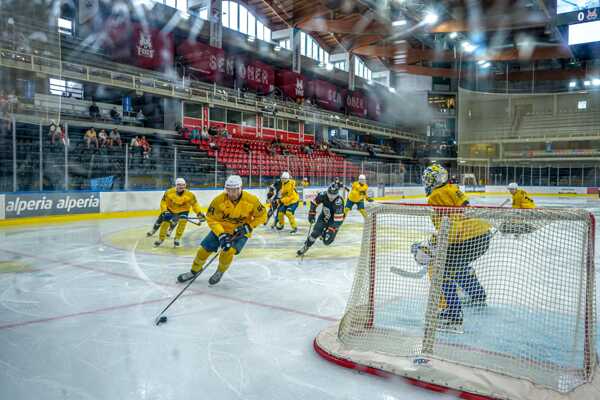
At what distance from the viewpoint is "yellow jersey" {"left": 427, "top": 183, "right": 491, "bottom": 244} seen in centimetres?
328

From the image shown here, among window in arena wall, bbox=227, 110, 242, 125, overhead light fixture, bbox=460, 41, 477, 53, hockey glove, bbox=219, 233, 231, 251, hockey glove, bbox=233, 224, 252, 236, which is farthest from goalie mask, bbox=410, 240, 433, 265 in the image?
overhead light fixture, bbox=460, 41, 477, 53

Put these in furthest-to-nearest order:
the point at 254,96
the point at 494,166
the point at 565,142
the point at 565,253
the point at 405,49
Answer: the point at 405,49 < the point at 565,142 < the point at 494,166 < the point at 254,96 < the point at 565,253

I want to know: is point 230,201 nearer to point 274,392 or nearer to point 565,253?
point 274,392

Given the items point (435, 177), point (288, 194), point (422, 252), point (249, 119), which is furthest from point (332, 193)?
point (249, 119)

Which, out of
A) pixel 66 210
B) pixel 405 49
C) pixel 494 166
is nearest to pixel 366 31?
pixel 405 49

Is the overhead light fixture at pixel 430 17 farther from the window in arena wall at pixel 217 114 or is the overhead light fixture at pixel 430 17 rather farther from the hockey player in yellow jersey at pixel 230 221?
the hockey player in yellow jersey at pixel 230 221

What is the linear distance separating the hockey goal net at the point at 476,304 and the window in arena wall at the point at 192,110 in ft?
73.6

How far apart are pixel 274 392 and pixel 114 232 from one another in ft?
27.8

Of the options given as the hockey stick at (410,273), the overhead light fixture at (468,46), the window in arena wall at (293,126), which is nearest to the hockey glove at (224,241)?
the hockey stick at (410,273)

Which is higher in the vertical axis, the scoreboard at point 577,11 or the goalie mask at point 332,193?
the scoreboard at point 577,11

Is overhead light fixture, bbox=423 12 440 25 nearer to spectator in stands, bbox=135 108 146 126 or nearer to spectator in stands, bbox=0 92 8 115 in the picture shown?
spectator in stands, bbox=135 108 146 126

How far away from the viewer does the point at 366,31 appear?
102 ft

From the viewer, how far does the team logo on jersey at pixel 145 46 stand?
22.0m

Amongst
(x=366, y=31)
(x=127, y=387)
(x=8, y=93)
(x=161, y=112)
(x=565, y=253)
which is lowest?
(x=127, y=387)
